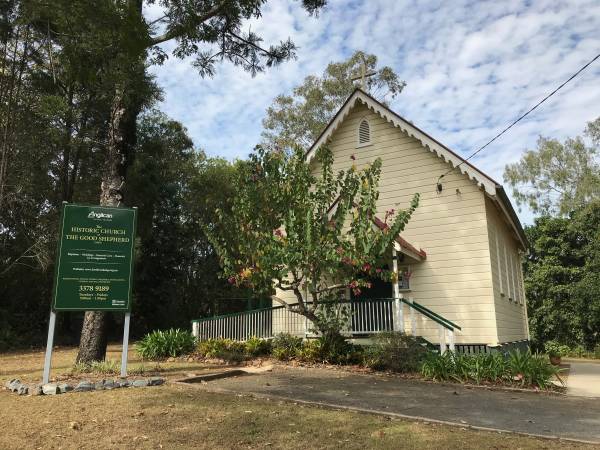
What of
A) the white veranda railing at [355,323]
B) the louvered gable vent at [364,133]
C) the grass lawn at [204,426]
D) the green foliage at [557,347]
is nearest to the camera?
the grass lawn at [204,426]

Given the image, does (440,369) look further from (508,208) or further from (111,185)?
(111,185)

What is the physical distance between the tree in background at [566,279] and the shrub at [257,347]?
19626 millimetres

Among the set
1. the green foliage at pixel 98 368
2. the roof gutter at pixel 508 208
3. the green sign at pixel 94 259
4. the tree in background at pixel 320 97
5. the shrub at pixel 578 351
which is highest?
the tree in background at pixel 320 97

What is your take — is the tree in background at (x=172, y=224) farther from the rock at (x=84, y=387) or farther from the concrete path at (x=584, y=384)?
the concrete path at (x=584, y=384)

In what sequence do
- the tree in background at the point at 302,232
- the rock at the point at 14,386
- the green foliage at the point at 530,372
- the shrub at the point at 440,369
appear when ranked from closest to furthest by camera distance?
the rock at the point at 14,386, the green foliage at the point at 530,372, the shrub at the point at 440,369, the tree in background at the point at 302,232

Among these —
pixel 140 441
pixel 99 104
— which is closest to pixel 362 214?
pixel 140 441

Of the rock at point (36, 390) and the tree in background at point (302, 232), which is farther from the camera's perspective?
the tree in background at point (302, 232)

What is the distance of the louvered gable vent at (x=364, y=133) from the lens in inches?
631

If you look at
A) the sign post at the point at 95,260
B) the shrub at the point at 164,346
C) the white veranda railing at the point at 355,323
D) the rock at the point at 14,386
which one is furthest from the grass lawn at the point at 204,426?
the white veranda railing at the point at 355,323

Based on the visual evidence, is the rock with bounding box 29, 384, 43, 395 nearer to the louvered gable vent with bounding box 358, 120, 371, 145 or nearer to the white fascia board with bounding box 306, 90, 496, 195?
the white fascia board with bounding box 306, 90, 496, 195

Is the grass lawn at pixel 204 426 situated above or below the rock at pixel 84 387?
below

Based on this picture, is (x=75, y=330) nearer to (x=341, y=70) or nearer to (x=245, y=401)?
(x=245, y=401)

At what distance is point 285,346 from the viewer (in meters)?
12.8

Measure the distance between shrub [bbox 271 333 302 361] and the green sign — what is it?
16.2 ft
